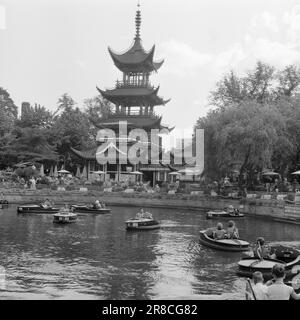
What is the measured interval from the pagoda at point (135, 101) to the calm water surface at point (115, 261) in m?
25.6

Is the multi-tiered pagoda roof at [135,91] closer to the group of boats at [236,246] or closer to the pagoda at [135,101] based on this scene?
the pagoda at [135,101]

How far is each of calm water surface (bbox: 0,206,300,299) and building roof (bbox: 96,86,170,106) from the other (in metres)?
32.4

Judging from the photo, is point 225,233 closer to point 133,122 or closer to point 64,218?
point 64,218

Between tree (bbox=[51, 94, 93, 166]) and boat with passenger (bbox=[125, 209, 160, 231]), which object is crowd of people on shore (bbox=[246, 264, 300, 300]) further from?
tree (bbox=[51, 94, 93, 166])

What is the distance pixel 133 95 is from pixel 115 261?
45.6 meters

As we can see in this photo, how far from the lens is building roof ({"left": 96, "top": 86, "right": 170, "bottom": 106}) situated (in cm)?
6331

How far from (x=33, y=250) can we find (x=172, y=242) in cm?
751

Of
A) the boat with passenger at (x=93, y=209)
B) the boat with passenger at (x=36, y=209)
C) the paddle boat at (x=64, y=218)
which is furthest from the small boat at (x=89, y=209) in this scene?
the paddle boat at (x=64, y=218)

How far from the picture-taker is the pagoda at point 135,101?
5919 centimetres

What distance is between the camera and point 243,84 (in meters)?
54.7

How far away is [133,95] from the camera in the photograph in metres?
63.4

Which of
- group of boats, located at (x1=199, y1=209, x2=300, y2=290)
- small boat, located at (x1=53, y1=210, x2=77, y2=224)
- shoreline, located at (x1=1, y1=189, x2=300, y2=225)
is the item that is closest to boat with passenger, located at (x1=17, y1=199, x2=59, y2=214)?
small boat, located at (x1=53, y1=210, x2=77, y2=224)

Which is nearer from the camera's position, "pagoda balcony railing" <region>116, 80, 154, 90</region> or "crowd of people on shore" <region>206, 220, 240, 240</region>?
"crowd of people on shore" <region>206, 220, 240, 240</region>
